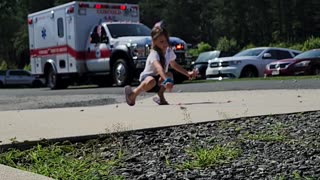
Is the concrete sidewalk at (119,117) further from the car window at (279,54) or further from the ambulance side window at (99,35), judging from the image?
the car window at (279,54)

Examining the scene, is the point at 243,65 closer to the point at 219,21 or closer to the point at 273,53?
the point at 273,53

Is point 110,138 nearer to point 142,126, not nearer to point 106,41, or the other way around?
point 142,126

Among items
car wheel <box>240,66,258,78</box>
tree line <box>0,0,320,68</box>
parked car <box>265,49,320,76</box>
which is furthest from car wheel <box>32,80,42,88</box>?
tree line <box>0,0,320,68</box>

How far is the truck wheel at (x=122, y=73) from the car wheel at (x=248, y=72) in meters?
5.37

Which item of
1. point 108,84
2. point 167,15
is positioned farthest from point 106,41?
point 167,15

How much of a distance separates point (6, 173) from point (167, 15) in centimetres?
7067

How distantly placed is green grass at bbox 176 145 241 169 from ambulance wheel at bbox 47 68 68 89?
59.9 feet

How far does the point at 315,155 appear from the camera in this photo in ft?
15.9

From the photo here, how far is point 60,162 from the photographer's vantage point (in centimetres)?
484

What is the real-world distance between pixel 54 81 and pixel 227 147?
18457 millimetres

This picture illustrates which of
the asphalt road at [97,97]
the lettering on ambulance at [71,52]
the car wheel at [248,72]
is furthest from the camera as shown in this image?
the car wheel at [248,72]

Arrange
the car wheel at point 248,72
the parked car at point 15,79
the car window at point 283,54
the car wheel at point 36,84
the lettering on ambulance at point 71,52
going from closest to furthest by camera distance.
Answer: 1. the lettering on ambulance at point 71,52
2. the car wheel at point 248,72
3. the car window at point 283,54
4. the car wheel at point 36,84
5. the parked car at point 15,79

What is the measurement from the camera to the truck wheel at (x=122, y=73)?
725 inches

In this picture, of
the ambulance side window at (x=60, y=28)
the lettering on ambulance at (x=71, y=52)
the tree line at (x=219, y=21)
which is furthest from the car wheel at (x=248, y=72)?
the tree line at (x=219, y=21)
